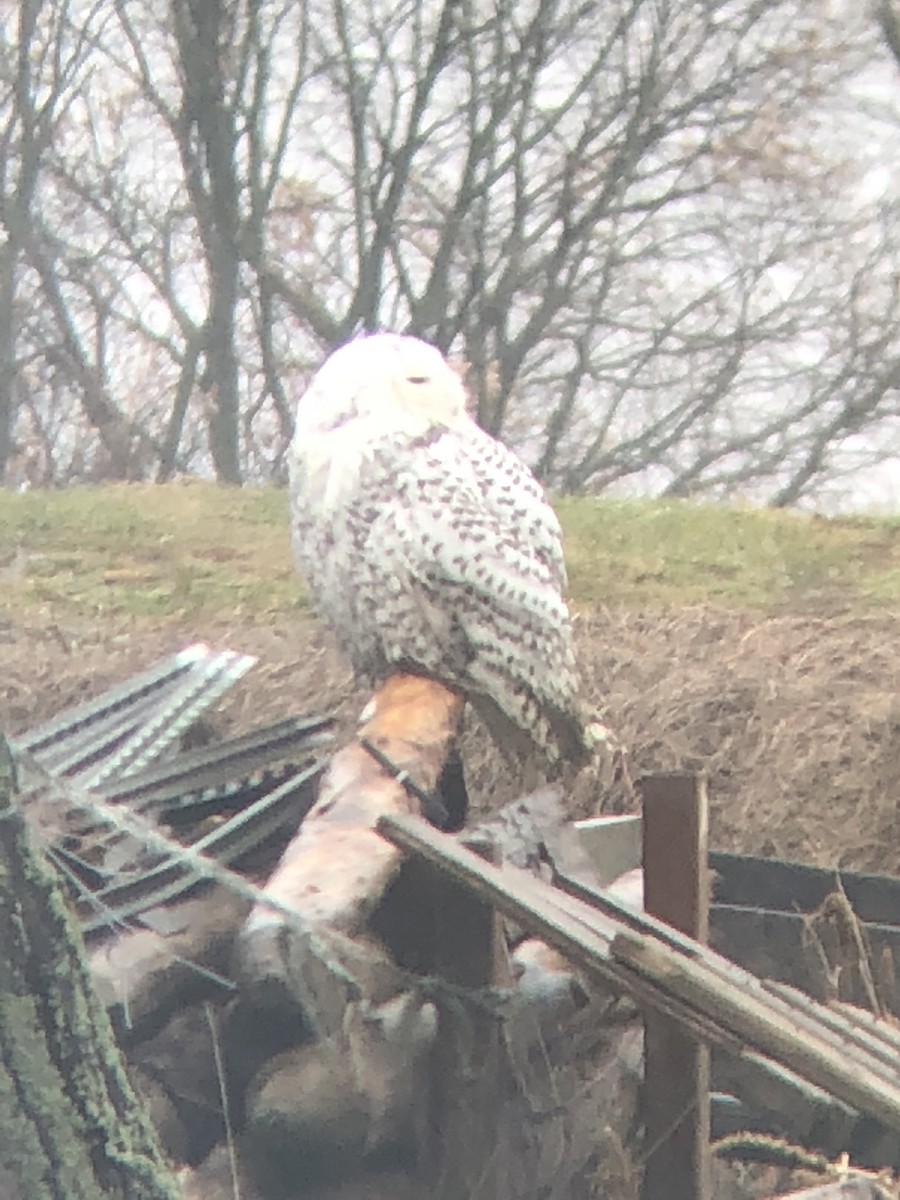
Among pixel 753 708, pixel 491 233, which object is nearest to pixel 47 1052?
pixel 491 233

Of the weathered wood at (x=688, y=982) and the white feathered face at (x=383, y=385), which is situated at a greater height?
the white feathered face at (x=383, y=385)

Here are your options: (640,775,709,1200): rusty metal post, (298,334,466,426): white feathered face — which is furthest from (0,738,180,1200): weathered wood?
(298,334,466,426): white feathered face

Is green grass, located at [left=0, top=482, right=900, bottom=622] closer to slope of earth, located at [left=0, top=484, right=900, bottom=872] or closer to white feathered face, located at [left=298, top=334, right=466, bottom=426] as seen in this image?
slope of earth, located at [left=0, top=484, right=900, bottom=872]

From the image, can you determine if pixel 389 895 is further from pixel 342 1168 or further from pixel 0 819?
pixel 0 819

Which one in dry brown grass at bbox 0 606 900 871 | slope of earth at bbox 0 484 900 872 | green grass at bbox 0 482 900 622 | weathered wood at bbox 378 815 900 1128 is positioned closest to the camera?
weathered wood at bbox 378 815 900 1128

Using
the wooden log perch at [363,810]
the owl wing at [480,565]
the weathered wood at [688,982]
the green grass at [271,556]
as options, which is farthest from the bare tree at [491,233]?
the weathered wood at [688,982]

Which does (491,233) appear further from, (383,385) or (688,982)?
(688,982)

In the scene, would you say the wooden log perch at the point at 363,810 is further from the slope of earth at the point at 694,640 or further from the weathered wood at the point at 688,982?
the slope of earth at the point at 694,640

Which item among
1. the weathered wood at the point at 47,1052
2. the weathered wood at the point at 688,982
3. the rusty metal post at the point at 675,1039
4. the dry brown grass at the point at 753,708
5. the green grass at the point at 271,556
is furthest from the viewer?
the dry brown grass at the point at 753,708
